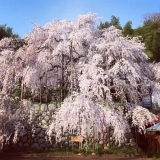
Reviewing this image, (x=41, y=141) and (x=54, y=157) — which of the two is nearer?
(x=54, y=157)

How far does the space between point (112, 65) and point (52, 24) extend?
4.35 m

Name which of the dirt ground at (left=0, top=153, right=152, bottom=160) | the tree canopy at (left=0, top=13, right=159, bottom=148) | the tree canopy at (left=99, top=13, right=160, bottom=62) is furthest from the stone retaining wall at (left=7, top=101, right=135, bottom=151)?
the tree canopy at (left=99, top=13, right=160, bottom=62)

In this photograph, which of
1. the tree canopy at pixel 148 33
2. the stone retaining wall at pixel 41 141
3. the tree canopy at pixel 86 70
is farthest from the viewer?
the tree canopy at pixel 148 33

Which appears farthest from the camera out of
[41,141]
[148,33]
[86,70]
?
[148,33]

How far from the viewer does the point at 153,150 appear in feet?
52.5

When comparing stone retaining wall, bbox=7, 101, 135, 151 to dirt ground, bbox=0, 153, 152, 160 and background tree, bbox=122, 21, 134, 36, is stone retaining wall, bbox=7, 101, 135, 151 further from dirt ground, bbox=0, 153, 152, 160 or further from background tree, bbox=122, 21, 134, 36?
background tree, bbox=122, 21, 134, 36

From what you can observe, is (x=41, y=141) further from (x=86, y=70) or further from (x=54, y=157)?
(x=86, y=70)

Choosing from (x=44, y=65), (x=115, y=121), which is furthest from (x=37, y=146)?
(x=115, y=121)

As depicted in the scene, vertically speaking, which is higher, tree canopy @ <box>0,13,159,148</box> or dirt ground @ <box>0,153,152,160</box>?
tree canopy @ <box>0,13,159,148</box>

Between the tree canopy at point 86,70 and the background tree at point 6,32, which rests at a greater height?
the background tree at point 6,32

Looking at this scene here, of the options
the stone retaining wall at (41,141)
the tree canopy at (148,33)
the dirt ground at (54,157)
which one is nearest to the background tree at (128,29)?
the tree canopy at (148,33)

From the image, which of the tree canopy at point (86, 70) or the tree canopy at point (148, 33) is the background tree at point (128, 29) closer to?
the tree canopy at point (148, 33)

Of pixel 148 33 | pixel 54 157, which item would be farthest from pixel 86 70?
pixel 148 33

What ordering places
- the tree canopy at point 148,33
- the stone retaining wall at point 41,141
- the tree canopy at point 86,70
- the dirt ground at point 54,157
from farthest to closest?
the tree canopy at point 148,33 < the stone retaining wall at point 41,141 < the dirt ground at point 54,157 < the tree canopy at point 86,70
